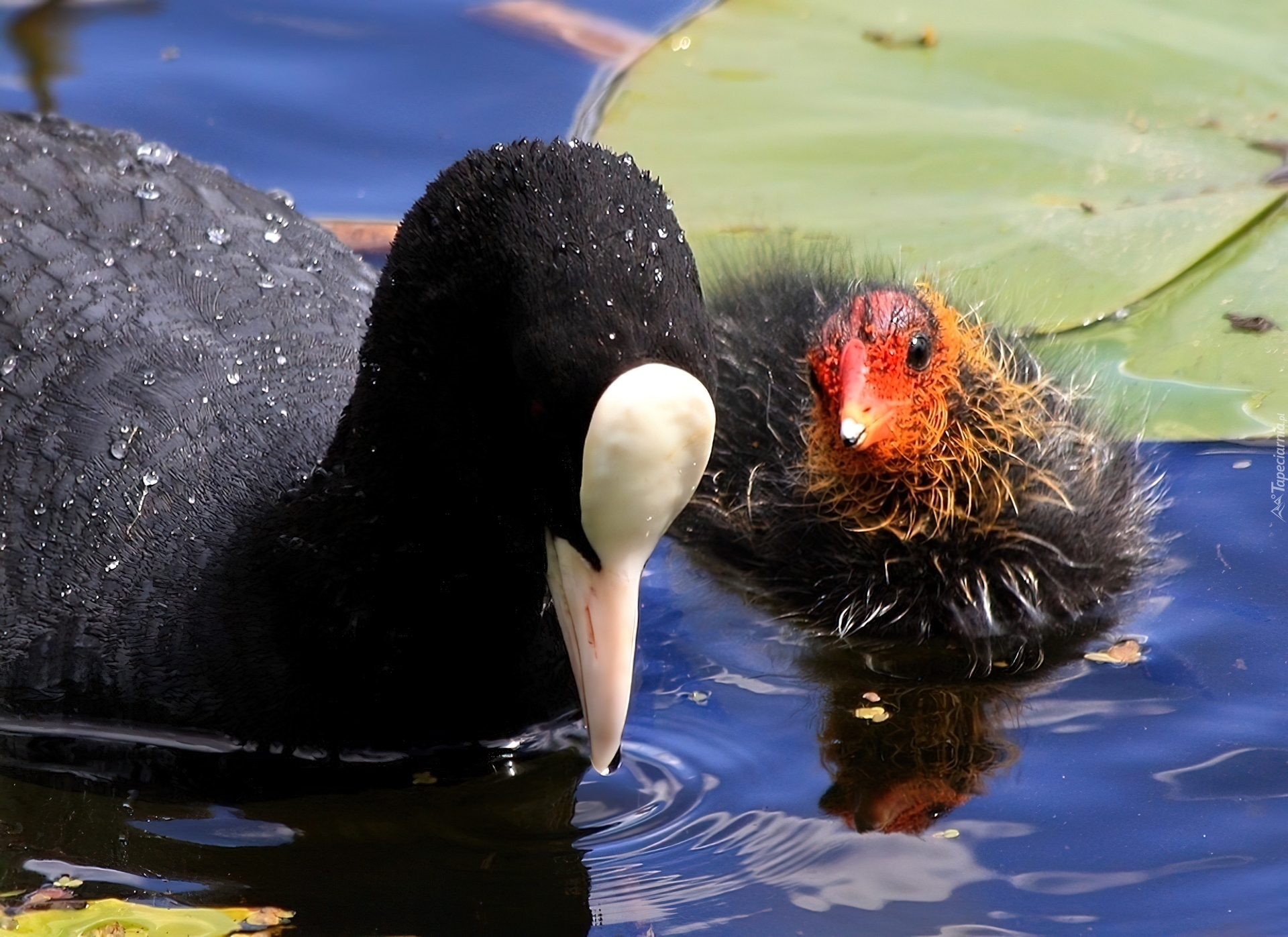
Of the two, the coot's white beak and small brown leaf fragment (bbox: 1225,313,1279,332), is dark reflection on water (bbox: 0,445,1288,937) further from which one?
small brown leaf fragment (bbox: 1225,313,1279,332)

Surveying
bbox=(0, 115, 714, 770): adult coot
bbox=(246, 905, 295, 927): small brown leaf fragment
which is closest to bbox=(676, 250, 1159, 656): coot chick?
Result: bbox=(0, 115, 714, 770): adult coot

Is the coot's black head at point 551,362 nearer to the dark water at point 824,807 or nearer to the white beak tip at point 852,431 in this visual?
the dark water at point 824,807

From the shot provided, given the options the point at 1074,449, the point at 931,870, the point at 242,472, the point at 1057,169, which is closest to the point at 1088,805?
the point at 931,870

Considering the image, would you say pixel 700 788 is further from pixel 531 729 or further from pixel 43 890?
pixel 43 890

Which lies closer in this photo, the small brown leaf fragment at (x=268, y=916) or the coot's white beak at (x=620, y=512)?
the coot's white beak at (x=620, y=512)

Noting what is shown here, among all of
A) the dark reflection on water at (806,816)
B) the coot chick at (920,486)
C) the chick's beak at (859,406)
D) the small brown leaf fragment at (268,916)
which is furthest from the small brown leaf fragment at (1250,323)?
the small brown leaf fragment at (268,916)

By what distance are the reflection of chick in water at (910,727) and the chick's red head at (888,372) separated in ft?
1.43

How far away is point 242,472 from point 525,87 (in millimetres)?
2869

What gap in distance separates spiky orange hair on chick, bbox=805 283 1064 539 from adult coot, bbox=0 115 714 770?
832mm

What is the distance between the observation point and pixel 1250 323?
4.02 metres

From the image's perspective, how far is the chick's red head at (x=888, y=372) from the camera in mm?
3443

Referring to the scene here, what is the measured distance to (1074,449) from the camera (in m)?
3.80

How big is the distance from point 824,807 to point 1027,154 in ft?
7.09

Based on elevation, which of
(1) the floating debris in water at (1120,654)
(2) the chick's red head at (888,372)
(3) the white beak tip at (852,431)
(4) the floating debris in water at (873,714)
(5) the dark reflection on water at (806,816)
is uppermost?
(2) the chick's red head at (888,372)
